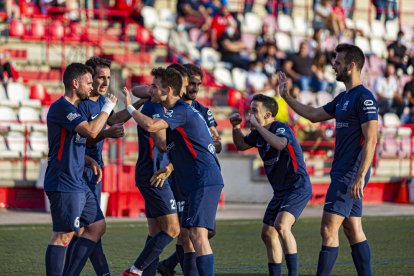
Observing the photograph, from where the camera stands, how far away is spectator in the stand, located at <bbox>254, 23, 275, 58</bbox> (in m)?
22.0

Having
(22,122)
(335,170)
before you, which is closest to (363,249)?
(335,170)

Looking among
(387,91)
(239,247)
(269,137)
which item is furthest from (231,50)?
(269,137)

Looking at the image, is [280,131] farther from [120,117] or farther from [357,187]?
[120,117]

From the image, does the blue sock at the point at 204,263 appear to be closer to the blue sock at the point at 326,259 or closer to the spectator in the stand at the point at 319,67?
the blue sock at the point at 326,259

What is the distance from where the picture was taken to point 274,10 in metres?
25.5

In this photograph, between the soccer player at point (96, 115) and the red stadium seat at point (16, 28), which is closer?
the soccer player at point (96, 115)

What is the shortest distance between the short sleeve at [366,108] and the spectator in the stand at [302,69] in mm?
13348

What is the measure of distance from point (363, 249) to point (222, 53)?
47.0 feet

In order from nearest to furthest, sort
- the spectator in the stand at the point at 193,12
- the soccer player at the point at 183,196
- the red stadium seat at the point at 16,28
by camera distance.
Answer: the soccer player at the point at 183,196
the red stadium seat at the point at 16,28
the spectator in the stand at the point at 193,12

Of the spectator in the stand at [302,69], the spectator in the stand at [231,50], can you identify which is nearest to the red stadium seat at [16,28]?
the spectator in the stand at [231,50]

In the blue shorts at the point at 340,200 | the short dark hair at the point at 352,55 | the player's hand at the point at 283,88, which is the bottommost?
the blue shorts at the point at 340,200

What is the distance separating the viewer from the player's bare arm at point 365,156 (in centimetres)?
842

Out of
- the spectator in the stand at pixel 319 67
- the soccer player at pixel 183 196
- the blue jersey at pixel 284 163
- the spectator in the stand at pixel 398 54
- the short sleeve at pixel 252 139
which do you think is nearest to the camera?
the soccer player at pixel 183 196

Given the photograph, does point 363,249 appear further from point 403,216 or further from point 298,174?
point 403,216
